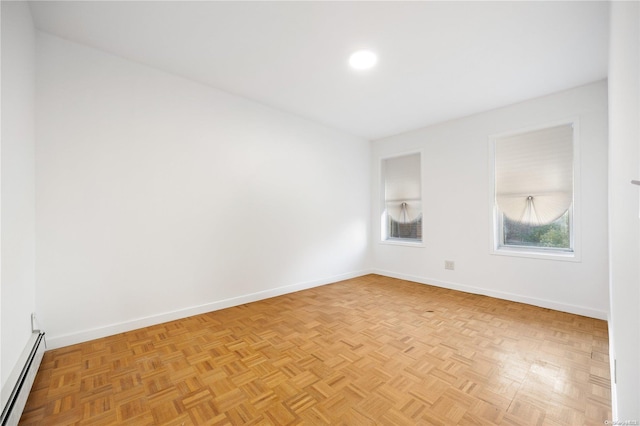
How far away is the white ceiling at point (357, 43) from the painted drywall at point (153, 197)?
36 centimetres

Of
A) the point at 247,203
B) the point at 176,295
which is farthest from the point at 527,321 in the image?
the point at 176,295

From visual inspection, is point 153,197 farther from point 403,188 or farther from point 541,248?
point 541,248

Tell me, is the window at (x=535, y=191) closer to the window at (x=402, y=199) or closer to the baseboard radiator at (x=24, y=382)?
the window at (x=402, y=199)

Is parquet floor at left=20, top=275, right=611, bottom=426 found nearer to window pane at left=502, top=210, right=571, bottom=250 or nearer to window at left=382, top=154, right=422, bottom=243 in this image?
window pane at left=502, top=210, right=571, bottom=250

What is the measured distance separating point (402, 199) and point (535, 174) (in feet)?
6.70

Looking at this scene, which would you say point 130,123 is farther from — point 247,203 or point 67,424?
point 67,424

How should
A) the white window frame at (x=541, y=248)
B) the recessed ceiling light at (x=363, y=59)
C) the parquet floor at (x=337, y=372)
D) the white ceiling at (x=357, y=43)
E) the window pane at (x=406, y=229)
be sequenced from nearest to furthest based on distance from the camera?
the parquet floor at (x=337, y=372) → the white ceiling at (x=357, y=43) → the recessed ceiling light at (x=363, y=59) → the white window frame at (x=541, y=248) → the window pane at (x=406, y=229)

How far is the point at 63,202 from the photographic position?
2375 mm

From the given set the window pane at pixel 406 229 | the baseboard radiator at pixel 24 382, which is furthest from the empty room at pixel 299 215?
the window pane at pixel 406 229

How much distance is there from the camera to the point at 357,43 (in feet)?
7.98

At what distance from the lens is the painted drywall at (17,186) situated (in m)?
1.60

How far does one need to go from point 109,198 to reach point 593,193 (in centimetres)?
524

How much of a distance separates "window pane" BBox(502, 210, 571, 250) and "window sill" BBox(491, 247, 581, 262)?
0.08 metres

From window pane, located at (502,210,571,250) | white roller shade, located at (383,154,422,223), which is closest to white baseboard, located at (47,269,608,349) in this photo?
window pane, located at (502,210,571,250)
